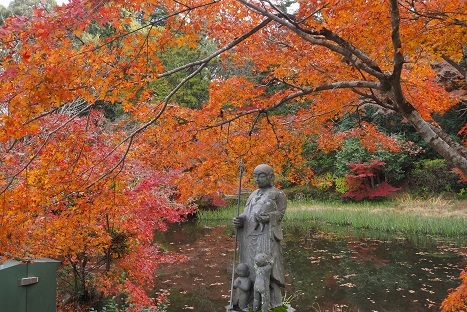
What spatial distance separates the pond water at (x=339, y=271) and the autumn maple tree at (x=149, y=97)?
9.78ft

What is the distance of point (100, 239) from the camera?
6.16 m

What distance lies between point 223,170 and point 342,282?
510 centimetres

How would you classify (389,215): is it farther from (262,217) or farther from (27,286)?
(27,286)

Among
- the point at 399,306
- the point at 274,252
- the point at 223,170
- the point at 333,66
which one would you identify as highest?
the point at 333,66

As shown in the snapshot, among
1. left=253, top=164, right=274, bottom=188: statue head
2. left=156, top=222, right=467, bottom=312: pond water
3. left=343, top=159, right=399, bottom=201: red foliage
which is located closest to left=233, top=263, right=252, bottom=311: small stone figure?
left=253, top=164, right=274, bottom=188: statue head

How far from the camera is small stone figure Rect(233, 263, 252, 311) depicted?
4824mm

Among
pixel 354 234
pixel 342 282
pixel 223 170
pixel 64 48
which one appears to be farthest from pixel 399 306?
pixel 64 48

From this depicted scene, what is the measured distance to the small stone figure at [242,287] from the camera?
15.8ft

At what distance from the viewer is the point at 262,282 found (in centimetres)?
467

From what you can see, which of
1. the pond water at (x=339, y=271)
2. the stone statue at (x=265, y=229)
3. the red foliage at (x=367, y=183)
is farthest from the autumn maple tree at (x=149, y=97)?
the red foliage at (x=367, y=183)

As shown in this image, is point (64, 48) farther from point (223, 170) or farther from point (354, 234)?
point (354, 234)

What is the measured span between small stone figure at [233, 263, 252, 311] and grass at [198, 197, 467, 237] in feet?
36.8

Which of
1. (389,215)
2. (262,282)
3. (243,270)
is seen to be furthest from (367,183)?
(262,282)

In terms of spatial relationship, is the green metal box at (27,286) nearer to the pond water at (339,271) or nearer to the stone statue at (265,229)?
→ the stone statue at (265,229)
